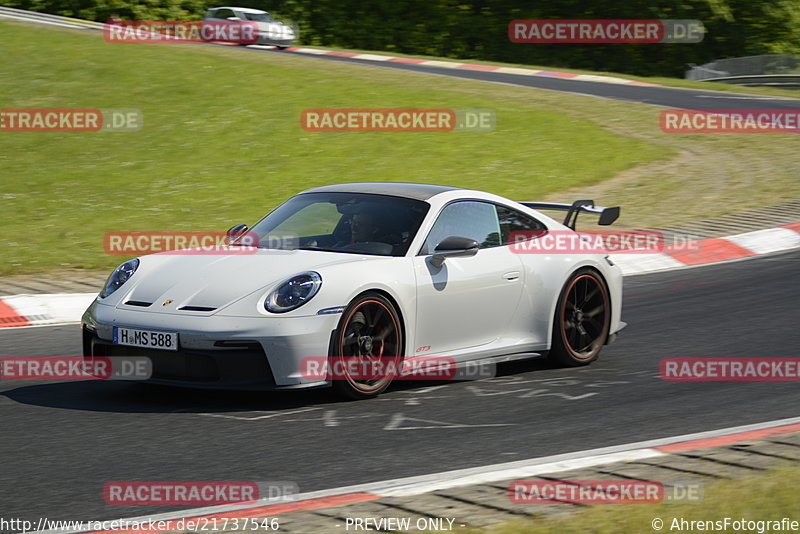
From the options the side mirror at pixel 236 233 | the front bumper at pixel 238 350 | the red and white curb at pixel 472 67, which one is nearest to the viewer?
the front bumper at pixel 238 350

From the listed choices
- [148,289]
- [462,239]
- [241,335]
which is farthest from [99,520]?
[462,239]

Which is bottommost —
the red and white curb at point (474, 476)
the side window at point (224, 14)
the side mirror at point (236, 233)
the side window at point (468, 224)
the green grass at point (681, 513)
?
the red and white curb at point (474, 476)

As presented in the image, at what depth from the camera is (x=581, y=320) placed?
27.8 feet

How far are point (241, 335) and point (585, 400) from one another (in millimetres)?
2202

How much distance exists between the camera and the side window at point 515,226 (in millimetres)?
8133

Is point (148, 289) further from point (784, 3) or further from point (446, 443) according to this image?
point (784, 3)

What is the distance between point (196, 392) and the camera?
7.23m

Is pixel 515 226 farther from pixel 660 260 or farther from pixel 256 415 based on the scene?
pixel 660 260

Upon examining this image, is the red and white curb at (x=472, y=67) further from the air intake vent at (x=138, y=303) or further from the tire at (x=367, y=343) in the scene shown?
the air intake vent at (x=138, y=303)

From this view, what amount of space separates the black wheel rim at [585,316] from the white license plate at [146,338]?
2987 millimetres

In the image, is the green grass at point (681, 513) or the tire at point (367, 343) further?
the tire at point (367, 343)

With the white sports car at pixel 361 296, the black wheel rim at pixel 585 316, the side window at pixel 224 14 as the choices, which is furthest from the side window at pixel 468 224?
the side window at pixel 224 14

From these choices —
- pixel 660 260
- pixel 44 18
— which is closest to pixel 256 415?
pixel 660 260

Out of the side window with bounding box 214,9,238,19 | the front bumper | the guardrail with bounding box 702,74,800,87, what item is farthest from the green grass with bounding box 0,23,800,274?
the side window with bounding box 214,9,238,19
